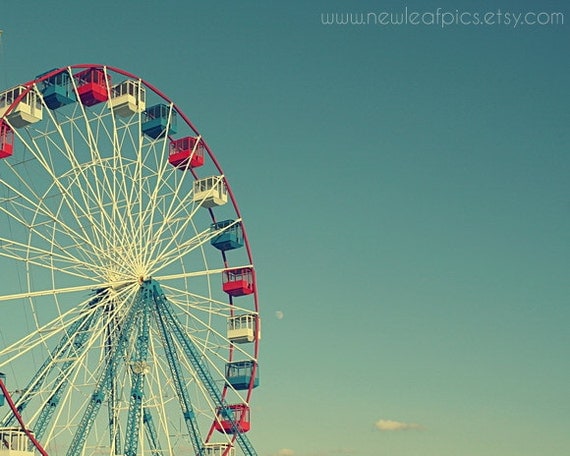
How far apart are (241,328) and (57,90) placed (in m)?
14.4

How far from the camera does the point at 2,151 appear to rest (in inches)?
1613

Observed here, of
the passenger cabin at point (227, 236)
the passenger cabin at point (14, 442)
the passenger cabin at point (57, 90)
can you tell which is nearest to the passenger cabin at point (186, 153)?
the passenger cabin at point (227, 236)

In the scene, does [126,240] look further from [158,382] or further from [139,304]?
[158,382]

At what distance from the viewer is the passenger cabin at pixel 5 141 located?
41031mm

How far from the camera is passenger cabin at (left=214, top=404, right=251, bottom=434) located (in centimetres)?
4856

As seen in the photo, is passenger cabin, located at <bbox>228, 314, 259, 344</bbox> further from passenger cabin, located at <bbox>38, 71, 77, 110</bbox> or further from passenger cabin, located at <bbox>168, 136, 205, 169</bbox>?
passenger cabin, located at <bbox>38, 71, 77, 110</bbox>

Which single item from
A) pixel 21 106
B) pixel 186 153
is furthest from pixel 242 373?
pixel 21 106

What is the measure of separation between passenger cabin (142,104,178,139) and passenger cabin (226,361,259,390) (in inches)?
449

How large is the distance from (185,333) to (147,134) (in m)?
9.44

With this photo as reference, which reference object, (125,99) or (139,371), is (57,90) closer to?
(125,99)

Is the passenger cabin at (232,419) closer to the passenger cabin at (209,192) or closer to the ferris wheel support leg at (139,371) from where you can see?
the ferris wheel support leg at (139,371)

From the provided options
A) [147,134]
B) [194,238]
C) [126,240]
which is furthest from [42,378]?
[147,134]

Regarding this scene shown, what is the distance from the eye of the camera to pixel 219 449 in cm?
4912

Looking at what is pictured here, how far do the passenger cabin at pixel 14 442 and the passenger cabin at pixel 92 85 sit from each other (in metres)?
13.9
